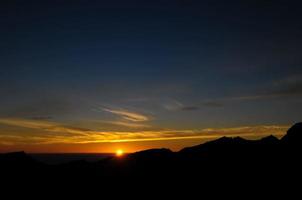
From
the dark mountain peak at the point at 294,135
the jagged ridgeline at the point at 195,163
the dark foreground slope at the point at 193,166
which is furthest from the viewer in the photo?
the dark mountain peak at the point at 294,135

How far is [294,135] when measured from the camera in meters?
70.5

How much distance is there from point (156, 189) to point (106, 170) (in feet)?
51.8

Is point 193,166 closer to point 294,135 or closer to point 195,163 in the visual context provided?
point 195,163

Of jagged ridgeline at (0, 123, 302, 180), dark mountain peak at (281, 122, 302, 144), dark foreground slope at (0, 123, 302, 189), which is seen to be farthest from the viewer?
dark mountain peak at (281, 122, 302, 144)

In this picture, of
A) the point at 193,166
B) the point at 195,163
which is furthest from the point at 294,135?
the point at 193,166

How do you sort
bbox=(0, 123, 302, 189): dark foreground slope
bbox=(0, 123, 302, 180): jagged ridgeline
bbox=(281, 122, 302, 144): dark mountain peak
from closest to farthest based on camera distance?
bbox=(0, 123, 302, 189): dark foreground slope, bbox=(0, 123, 302, 180): jagged ridgeline, bbox=(281, 122, 302, 144): dark mountain peak

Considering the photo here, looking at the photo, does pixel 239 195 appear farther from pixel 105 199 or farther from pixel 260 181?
pixel 105 199

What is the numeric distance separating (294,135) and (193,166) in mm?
23148

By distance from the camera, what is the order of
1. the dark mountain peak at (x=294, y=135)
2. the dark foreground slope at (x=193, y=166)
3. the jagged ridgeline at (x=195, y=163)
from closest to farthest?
1. the dark foreground slope at (x=193, y=166)
2. the jagged ridgeline at (x=195, y=163)
3. the dark mountain peak at (x=294, y=135)

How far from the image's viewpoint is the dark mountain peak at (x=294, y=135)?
69088 mm

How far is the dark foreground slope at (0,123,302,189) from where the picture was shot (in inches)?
2448

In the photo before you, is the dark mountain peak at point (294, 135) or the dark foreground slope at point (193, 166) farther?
the dark mountain peak at point (294, 135)

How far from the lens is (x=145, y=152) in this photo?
78.6 m

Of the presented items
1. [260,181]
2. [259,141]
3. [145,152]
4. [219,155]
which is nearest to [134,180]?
[145,152]
